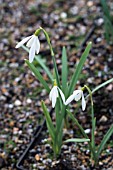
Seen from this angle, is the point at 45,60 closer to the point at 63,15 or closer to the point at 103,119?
the point at 63,15

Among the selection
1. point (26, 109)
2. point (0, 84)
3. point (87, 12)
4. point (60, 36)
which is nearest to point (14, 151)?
point (26, 109)

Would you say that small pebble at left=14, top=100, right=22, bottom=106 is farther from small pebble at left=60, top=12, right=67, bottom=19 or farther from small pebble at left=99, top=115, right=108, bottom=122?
small pebble at left=60, top=12, right=67, bottom=19

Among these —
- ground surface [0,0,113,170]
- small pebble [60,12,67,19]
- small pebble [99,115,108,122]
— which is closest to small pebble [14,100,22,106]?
ground surface [0,0,113,170]

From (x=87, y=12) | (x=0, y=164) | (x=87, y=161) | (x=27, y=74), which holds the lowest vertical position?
(x=87, y=161)

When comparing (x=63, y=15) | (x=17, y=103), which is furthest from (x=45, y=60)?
(x=63, y=15)

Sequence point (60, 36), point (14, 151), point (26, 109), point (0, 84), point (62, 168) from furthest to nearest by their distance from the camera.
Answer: point (60, 36) → point (0, 84) → point (26, 109) → point (14, 151) → point (62, 168)

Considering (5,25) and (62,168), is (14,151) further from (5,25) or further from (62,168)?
(5,25)

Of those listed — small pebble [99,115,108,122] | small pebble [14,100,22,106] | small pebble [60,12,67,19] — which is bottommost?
small pebble [99,115,108,122]

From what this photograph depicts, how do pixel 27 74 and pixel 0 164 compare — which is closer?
pixel 0 164

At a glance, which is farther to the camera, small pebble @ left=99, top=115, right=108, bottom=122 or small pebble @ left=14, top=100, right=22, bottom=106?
small pebble @ left=14, top=100, right=22, bottom=106
